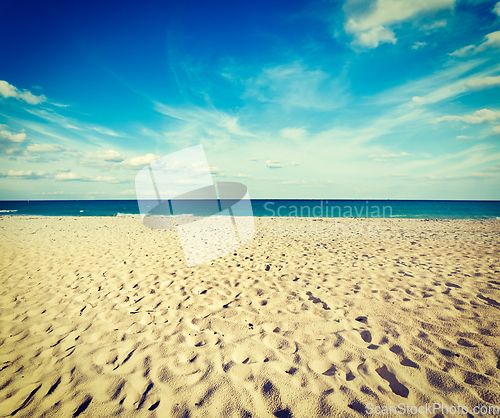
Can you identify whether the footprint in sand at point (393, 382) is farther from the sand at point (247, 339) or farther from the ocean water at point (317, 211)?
the ocean water at point (317, 211)

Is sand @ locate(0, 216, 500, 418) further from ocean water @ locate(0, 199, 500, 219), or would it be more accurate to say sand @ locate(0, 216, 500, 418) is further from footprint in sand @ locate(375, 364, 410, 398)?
ocean water @ locate(0, 199, 500, 219)

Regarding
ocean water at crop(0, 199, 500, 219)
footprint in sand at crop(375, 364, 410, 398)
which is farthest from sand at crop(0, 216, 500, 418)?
ocean water at crop(0, 199, 500, 219)

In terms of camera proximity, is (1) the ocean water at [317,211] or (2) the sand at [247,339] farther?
(1) the ocean water at [317,211]

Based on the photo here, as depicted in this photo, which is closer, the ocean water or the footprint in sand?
the footprint in sand

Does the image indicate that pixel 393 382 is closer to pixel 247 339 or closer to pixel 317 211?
pixel 247 339

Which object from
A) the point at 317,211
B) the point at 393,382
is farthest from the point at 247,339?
the point at 317,211

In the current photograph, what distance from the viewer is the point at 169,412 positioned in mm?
2045

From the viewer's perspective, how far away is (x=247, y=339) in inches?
121

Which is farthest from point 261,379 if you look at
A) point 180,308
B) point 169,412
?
point 180,308

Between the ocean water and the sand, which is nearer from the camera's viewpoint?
the sand

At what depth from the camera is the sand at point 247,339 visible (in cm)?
216

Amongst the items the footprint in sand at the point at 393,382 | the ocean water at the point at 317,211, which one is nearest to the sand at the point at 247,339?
the footprint in sand at the point at 393,382

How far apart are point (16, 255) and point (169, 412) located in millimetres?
8740

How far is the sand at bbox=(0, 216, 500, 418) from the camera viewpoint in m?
2.16
